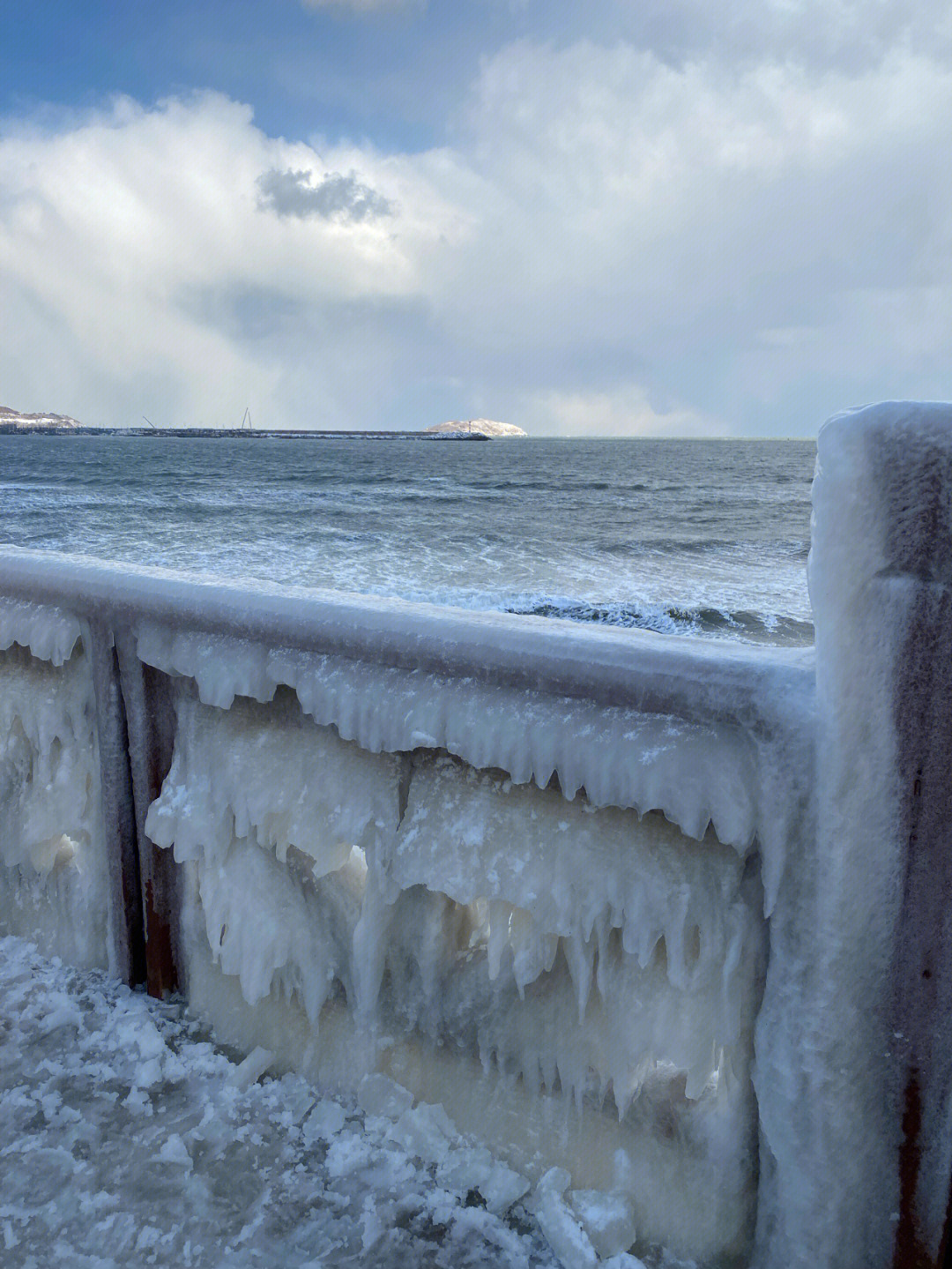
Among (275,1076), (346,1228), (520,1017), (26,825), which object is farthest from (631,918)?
(26,825)

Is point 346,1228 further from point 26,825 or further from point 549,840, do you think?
point 26,825

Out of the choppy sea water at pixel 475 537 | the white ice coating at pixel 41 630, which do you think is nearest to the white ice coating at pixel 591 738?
the white ice coating at pixel 41 630

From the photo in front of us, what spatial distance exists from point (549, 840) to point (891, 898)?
0.66 meters

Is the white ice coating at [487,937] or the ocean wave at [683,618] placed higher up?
the white ice coating at [487,937]

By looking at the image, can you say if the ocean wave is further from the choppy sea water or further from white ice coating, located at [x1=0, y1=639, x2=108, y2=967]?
white ice coating, located at [x1=0, y1=639, x2=108, y2=967]

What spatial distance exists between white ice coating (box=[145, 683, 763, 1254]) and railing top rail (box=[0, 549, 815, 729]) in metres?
0.25

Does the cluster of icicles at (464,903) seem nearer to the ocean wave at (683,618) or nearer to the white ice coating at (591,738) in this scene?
the white ice coating at (591,738)

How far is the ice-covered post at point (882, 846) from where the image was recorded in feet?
4.12

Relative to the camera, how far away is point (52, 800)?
2.57m

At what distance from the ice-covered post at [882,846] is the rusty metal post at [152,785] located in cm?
179

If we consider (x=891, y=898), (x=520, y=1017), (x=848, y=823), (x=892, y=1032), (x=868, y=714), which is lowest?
(x=520, y=1017)

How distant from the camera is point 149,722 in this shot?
2316mm

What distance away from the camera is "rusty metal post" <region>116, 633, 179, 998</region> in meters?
2.29

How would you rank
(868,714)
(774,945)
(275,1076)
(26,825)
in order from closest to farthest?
(868,714) → (774,945) → (275,1076) → (26,825)
